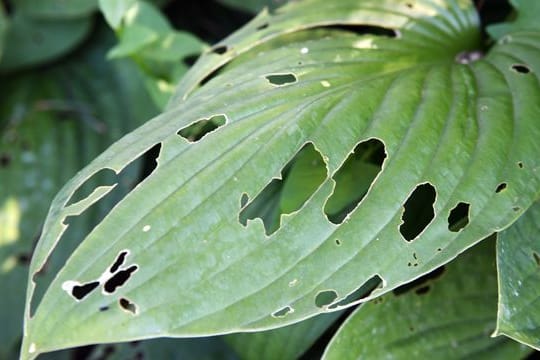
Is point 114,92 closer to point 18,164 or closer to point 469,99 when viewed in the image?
point 18,164

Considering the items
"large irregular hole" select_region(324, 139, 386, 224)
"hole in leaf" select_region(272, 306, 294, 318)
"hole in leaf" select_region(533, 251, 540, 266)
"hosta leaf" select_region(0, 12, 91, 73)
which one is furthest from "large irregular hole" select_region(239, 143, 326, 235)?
"hosta leaf" select_region(0, 12, 91, 73)

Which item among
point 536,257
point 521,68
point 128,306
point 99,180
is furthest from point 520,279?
point 99,180

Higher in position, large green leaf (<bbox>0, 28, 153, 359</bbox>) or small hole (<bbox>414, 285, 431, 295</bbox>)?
small hole (<bbox>414, 285, 431, 295</bbox>)

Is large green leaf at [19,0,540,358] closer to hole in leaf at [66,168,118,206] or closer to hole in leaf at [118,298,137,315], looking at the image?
hole in leaf at [118,298,137,315]

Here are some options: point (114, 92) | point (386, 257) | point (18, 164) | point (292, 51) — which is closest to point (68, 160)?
point (18, 164)

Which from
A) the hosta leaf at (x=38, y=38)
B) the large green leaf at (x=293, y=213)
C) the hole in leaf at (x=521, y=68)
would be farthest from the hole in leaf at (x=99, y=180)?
the hole in leaf at (x=521, y=68)

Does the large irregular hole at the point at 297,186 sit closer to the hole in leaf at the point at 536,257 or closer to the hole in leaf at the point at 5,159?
the hole in leaf at the point at 536,257
